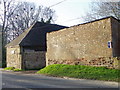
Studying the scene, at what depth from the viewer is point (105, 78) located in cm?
1261

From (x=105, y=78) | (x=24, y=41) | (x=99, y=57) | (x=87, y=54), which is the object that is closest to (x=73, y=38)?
(x=87, y=54)

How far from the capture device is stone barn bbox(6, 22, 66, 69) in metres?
24.9

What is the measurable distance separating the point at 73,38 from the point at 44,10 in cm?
2803

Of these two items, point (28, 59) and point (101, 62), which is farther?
point (28, 59)

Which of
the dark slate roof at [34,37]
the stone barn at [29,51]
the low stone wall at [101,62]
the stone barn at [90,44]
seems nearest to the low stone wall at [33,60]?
the stone barn at [29,51]

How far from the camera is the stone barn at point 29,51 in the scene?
24.9 meters

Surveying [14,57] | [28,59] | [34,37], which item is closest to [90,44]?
[28,59]

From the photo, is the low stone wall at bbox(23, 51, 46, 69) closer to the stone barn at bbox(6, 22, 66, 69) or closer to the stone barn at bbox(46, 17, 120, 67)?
the stone barn at bbox(6, 22, 66, 69)

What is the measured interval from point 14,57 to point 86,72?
14.5 meters

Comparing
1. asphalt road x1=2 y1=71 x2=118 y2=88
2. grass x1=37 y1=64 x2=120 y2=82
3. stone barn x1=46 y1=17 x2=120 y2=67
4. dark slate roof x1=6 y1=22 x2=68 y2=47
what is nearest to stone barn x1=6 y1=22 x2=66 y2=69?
dark slate roof x1=6 y1=22 x2=68 y2=47

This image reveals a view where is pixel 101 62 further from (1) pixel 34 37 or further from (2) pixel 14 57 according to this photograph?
(2) pixel 14 57

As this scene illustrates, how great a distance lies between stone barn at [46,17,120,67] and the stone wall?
6361 millimetres

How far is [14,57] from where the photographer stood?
86.6 ft

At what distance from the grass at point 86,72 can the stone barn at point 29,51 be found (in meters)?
6.59
